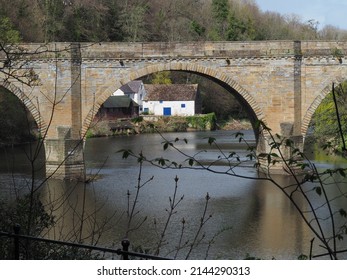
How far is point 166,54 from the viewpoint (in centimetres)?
2630

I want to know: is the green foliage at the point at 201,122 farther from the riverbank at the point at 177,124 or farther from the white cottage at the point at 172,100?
the white cottage at the point at 172,100

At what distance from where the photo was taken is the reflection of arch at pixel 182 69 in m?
26.4

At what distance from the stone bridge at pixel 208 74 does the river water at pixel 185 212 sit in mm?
2265

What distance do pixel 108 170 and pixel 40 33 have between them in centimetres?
1698

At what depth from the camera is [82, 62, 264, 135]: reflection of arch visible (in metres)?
26.4

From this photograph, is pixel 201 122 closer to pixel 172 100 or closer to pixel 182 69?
pixel 172 100

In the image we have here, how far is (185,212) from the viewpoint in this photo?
738 inches

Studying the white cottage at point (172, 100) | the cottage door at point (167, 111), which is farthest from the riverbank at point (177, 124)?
the cottage door at point (167, 111)

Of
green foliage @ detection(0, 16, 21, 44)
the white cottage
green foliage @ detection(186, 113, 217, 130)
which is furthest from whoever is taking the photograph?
the white cottage

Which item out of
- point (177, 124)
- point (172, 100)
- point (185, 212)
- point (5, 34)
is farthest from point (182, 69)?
point (172, 100)

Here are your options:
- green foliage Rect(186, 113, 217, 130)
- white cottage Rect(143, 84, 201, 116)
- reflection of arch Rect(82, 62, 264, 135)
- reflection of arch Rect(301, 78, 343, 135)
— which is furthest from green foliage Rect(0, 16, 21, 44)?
white cottage Rect(143, 84, 201, 116)

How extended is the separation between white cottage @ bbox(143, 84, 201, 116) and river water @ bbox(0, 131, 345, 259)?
100 feet

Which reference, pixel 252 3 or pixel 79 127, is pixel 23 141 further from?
pixel 252 3

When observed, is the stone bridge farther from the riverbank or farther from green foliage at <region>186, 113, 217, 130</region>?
green foliage at <region>186, 113, 217, 130</region>
